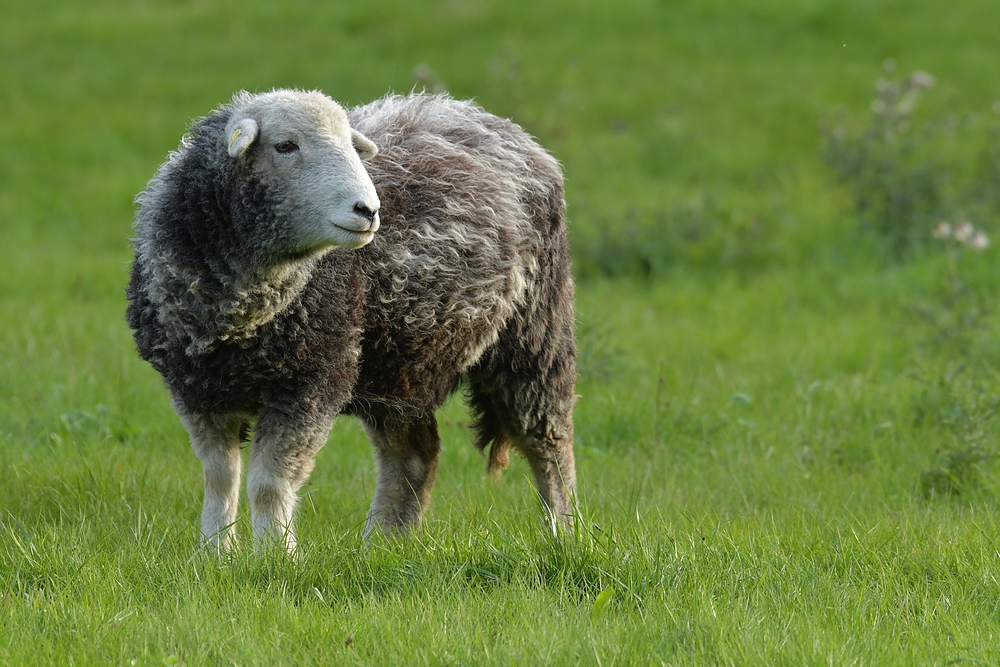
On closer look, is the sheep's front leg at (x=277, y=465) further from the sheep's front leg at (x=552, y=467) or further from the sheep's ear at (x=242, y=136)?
the sheep's front leg at (x=552, y=467)

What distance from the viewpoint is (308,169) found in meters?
4.37

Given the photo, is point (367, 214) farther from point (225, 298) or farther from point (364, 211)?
point (225, 298)

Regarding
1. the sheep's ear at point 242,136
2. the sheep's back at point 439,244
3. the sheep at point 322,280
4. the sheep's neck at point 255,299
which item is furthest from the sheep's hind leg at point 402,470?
the sheep's ear at point 242,136

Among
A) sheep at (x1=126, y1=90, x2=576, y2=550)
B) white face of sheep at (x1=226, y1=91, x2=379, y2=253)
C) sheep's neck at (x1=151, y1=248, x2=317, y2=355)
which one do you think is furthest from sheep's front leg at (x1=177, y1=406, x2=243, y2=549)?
white face of sheep at (x1=226, y1=91, x2=379, y2=253)

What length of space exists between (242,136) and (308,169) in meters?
0.26

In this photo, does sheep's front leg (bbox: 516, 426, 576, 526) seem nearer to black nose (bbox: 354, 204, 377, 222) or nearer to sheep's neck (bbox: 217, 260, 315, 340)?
sheep's neck (bbox: 217, 260, 315, 340)

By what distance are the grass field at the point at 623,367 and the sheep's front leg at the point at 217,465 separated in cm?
17

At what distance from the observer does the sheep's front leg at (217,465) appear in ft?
15.2

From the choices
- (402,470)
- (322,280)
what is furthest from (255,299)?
(402,470)

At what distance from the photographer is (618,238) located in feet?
35.3

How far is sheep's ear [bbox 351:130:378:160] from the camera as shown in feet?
15.2

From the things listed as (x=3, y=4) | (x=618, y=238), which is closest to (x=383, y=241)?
(x=618, y=238)

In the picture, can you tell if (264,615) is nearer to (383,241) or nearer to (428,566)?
(428,566)

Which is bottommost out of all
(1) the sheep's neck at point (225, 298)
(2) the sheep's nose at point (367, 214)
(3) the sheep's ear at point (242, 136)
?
(1) the sheep's neck at point (225, 298)
